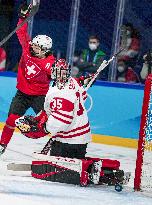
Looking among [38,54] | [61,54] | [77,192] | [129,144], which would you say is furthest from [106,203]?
[61,54]

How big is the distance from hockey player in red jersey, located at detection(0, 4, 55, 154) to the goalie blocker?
690 mm

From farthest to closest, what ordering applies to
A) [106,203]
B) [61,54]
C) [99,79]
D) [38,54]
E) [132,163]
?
1. [61,54]
2. [99,79]
3. [132,163]
4. [38,54]
5. [106,203]

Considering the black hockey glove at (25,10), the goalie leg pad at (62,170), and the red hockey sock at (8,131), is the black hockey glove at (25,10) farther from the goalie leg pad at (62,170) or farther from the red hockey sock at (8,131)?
the goalie leg pad at (62,170)

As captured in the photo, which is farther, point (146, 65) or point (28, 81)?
point (146, 65)

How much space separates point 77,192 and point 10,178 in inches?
19.3

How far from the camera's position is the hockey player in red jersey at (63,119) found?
3871 mm

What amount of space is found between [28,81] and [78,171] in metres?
1.11

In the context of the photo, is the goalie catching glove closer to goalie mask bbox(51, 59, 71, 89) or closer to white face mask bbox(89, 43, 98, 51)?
goalie mask bbox(51, 59, 71, 89)

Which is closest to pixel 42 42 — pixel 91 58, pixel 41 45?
pixel 41 45

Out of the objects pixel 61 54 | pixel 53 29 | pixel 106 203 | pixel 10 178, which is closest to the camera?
pixel 106 203

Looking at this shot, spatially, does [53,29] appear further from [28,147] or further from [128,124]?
[28,147]

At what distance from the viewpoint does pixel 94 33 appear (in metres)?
8.22

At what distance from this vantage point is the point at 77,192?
376 cm

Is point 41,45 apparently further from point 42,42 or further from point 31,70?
point 31,70
